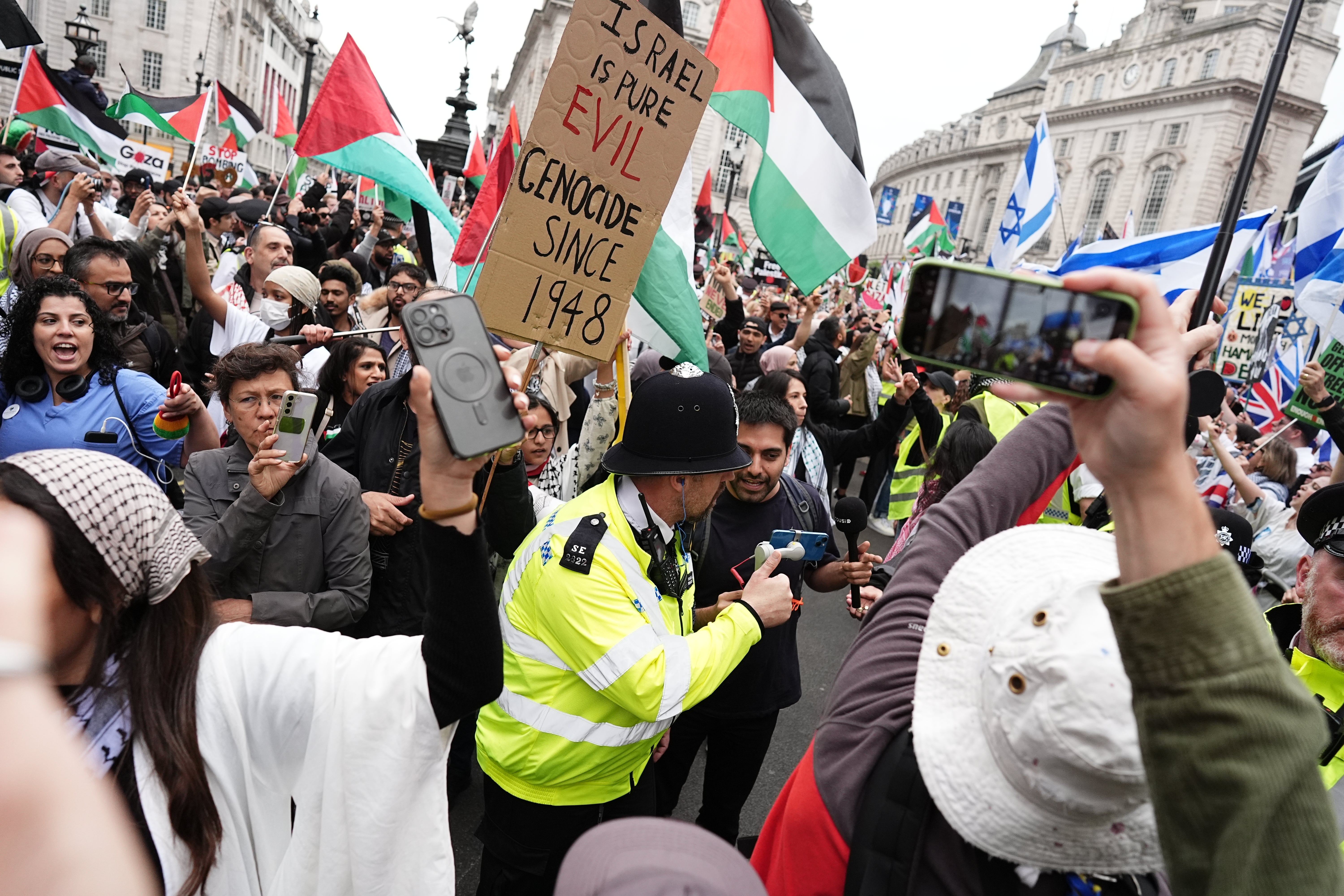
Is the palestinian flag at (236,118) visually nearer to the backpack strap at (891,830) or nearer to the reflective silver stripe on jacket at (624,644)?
the reflective silver stripe on jacket at (624,644)

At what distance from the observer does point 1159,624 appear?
0.76 m

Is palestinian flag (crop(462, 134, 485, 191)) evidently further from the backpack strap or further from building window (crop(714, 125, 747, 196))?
building window (crop(714, 125, 747, 196))

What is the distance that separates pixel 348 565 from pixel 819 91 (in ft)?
10.2

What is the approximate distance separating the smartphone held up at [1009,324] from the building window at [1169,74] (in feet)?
231

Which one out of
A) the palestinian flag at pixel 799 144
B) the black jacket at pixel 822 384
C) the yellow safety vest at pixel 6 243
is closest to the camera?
the palestinian flag at pixel 799 144

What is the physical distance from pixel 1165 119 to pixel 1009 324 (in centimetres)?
6834

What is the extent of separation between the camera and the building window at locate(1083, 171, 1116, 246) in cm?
5928

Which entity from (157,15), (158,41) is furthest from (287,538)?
(157,15)

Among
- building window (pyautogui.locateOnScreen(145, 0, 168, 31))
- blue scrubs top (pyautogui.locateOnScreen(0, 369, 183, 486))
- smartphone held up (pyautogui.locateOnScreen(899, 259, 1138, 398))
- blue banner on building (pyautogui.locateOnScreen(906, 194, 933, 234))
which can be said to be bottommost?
blue scrubs top (pyautogui.locateOnScreen(0, 369, 183, 486))

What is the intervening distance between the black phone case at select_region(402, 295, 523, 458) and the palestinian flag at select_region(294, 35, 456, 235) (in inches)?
172

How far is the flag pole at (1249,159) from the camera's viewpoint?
446cm

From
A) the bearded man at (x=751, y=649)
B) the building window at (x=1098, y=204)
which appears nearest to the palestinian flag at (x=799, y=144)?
the bearded man at (x=751, y=649)

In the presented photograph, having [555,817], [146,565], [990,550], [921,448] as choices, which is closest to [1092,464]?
[990,550]

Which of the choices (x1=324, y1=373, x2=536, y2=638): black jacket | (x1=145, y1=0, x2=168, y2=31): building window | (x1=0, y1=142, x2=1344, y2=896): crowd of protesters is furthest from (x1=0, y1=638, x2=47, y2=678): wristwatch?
(x1=145, y1=0, x2=168, y2=31): building window
